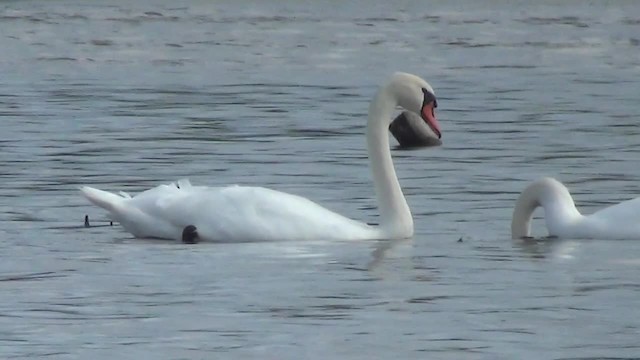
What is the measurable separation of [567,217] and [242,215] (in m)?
1.96

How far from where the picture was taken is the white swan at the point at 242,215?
41.5ft

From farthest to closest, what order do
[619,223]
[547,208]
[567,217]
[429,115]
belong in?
[429,115] → [547,208] → [567,217] → [619,223]

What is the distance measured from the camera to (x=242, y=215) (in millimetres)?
12672

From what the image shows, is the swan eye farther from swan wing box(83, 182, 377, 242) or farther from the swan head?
swan wing box(83, 182, 377, 242)

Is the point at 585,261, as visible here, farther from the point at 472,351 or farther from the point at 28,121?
the point at 28,121

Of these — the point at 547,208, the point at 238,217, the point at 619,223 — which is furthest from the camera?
the point at 547,208

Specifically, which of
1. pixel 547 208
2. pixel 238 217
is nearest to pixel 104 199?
pixel 238 217

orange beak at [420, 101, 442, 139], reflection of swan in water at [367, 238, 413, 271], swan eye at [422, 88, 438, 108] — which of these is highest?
swan eye at [422, 88, 438, 108]

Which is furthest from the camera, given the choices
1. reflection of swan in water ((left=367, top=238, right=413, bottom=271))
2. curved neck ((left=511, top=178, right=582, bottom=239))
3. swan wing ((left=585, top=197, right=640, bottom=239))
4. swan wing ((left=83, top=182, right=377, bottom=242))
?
curved neck ((left=511, top=178, right=582, bottom=239))

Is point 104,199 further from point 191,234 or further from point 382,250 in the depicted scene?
point 382,250

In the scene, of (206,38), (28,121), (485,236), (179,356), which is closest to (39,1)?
(206,38)

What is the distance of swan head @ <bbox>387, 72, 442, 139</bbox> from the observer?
13.5 meters

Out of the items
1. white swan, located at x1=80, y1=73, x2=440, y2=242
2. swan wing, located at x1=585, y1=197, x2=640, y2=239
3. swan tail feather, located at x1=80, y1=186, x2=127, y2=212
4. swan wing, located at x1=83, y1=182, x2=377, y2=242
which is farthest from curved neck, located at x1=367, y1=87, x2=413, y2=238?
swan tail feather, located at x1=80, y1=186, x2=127, y2=212

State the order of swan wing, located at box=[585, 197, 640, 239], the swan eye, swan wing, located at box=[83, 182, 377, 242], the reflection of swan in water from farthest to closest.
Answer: the swan eye < swan wing, located at box=[585, 197, 640, 239] < swan wing, located at box=[83, 182, 377, 242] < the reflection of swan in water
